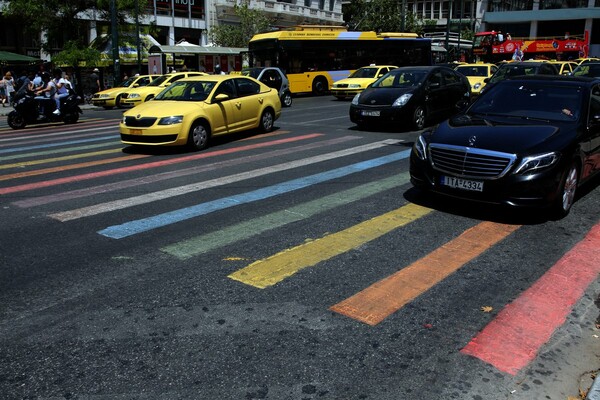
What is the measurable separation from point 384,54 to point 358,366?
31.2 metres

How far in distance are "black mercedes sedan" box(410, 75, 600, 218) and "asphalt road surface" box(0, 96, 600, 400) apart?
42 centimetres

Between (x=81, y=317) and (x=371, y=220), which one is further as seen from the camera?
(x=371, y=220)

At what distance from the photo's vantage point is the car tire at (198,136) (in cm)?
1176

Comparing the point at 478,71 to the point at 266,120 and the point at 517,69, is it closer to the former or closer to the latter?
the point at 517,69

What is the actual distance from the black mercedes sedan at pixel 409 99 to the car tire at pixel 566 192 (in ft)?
24.0

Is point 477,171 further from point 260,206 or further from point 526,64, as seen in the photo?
point 526,64

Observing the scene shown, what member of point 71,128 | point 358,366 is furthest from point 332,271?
point 71,128

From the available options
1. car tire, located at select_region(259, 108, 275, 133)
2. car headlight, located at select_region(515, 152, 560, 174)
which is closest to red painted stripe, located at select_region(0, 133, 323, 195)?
car tire, located at select_region(259, 108, 275, 133)

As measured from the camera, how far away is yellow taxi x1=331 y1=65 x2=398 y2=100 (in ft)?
83.3

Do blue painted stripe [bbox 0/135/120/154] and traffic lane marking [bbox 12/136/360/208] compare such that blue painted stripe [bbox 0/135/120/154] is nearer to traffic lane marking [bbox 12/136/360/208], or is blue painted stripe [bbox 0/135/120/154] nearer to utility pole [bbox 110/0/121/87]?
traffic lane marking [bbox 12/136/360/208]

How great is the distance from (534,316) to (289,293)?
75.6 inches

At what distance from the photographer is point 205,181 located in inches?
346

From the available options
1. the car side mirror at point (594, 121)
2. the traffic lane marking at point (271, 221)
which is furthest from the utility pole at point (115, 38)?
the car side mirror at point (594, 121)

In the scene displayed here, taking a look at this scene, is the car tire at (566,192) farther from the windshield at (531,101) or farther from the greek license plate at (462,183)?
the greek license plate at (462,183)
